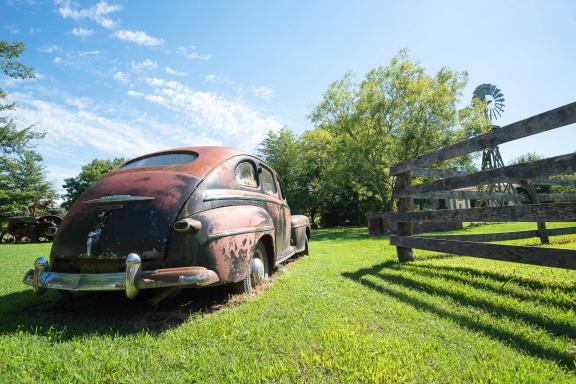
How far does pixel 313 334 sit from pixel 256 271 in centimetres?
152

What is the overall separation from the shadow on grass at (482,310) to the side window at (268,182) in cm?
187

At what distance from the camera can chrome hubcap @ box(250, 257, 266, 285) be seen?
3.83 m

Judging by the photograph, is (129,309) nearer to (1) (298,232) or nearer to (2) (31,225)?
(1) (298,232)

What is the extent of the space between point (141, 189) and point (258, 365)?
207 centimetres

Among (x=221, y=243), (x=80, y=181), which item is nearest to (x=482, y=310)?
(x=221, y=243)

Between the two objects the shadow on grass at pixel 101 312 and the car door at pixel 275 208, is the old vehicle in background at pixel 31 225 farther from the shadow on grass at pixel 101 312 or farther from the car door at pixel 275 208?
the car door at pixel 275 208

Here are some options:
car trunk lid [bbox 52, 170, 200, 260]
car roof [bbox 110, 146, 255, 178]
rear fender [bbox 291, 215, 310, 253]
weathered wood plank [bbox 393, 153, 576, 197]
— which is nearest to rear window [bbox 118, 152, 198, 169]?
car roof [bbox 110, 146, 255, 178]

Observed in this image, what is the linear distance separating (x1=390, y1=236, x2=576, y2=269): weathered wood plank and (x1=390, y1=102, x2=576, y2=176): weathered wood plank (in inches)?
46.6

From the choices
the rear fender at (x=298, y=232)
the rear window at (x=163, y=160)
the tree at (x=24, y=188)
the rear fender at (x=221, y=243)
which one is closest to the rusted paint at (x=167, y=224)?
the rear fender at (x=221, y=243)

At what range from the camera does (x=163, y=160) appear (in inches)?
157

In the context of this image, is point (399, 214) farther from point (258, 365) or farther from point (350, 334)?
point (258, 365)

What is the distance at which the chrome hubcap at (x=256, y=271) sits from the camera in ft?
12.6

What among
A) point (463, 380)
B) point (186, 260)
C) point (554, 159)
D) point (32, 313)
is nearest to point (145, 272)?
point (186, 260)

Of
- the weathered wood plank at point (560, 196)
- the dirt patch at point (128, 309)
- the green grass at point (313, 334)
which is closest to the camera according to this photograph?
the green grass at point (313, 334)
